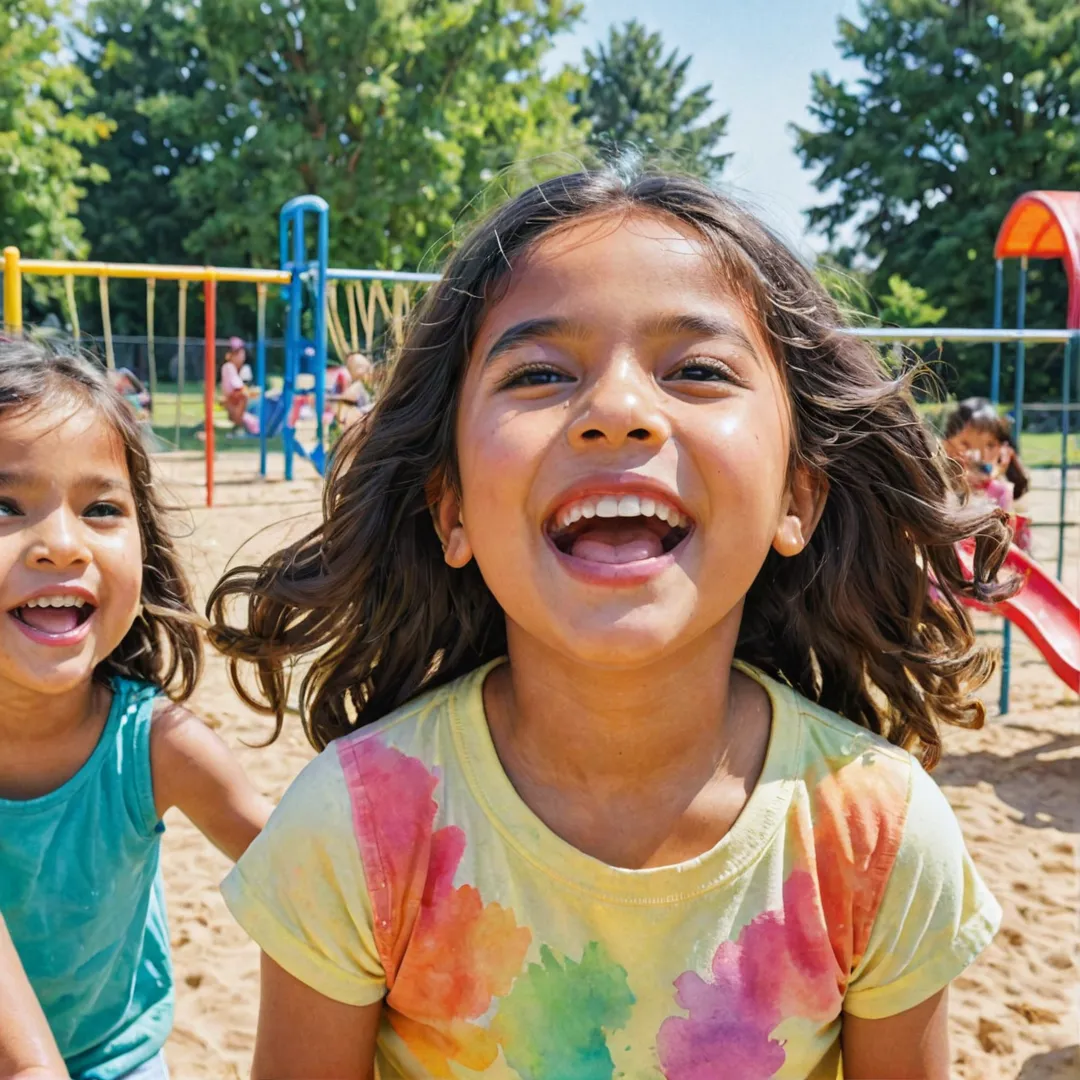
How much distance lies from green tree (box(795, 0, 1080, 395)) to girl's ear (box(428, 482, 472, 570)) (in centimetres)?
2988

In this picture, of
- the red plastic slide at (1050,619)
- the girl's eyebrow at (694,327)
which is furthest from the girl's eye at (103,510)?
the red plastic slide at (1050,619)

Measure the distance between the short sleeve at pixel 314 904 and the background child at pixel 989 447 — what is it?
6.03 meters

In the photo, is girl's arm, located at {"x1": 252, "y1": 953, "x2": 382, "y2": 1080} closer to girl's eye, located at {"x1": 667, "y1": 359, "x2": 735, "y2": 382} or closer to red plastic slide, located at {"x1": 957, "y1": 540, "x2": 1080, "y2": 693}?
girl's eye, located at {"x1": 667, "y1": 359, "x2": 735, "y2": 382}

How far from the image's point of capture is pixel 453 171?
2423 cm

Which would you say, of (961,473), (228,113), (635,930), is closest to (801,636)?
(961,473)

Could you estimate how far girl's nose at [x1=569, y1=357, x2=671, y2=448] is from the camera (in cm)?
141

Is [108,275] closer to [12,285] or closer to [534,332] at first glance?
[12,285]

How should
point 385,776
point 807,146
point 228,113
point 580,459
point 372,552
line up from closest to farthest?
point 580,459
point 385,776
point 372,552
point 228,113
point 807,146

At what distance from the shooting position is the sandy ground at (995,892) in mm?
3082

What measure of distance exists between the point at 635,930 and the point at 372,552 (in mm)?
693

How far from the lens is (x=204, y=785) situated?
2115mm

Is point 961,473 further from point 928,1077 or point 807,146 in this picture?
point 807,146

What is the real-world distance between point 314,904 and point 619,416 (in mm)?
698

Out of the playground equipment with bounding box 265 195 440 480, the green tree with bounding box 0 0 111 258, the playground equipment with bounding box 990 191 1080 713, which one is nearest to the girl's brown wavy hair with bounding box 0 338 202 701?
the playground equipment with bounding box 990 191 1080 713
